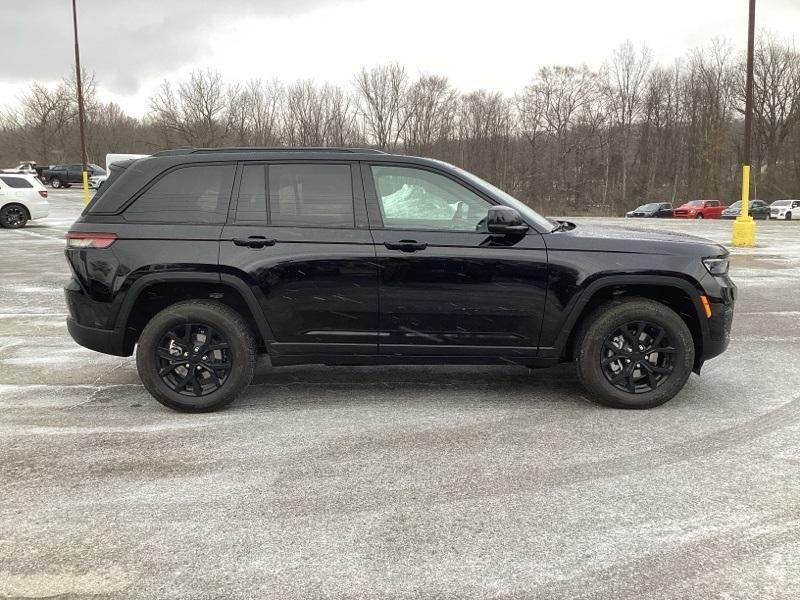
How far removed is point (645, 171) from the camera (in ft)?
240

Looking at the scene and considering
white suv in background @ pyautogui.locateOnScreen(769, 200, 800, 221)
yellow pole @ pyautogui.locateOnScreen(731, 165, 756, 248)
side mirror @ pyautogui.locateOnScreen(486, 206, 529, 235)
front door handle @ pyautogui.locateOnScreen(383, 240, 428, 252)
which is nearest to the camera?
side mirror @ pyautogui.locateOnScreen(486, 206, 529, 235)

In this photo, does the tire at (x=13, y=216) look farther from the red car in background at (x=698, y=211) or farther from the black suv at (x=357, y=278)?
the red car in background at (x=698, y=211)

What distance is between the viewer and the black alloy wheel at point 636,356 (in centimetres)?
469

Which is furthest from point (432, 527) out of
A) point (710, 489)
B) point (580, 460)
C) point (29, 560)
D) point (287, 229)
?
point (287, 229)

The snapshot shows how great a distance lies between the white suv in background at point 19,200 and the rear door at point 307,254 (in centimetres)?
2053

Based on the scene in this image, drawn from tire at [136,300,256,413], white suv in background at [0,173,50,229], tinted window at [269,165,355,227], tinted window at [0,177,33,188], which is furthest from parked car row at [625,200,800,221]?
tire at [136,300,256,413]

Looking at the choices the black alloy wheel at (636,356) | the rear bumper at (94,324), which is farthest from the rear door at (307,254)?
the black alloy wheel at (636,356)

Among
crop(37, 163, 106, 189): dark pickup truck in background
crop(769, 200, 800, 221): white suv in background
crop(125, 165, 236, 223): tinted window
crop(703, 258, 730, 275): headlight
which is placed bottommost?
crop(703, 258, 730, 275): headlight

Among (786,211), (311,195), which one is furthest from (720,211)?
(311,195)

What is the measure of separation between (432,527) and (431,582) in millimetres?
440

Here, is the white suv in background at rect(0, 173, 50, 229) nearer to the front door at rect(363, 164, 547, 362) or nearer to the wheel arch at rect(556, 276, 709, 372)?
the front door at rect(363, 164, 547, 362)

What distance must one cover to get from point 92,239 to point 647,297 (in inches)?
158

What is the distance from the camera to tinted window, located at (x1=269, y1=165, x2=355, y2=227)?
4656 millimetres

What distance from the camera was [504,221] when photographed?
4.45m
